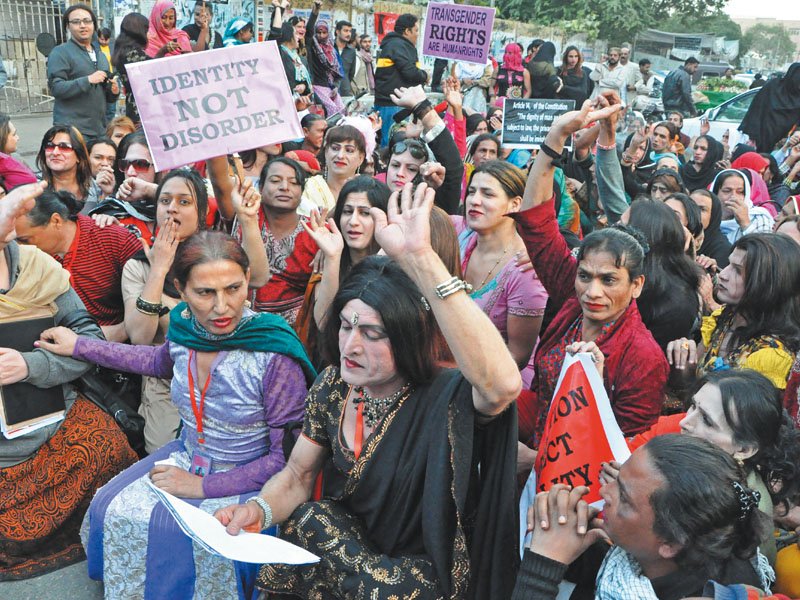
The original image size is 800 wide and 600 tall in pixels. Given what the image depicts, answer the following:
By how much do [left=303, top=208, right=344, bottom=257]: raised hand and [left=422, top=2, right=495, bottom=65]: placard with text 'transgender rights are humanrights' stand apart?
14.7 ft

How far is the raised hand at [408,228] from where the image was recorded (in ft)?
6.39

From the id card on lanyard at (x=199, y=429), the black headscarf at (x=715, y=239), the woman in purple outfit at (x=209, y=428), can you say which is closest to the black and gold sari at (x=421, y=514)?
the woman in purple outfit at (x=209, y=428)

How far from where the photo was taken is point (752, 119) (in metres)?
9.73

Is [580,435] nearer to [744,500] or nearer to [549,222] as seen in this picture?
[744,500]

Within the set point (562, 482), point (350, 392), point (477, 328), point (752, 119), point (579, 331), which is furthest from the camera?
point (752, 119)

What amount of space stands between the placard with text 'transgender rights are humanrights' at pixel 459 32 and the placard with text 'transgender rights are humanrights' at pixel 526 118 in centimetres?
134

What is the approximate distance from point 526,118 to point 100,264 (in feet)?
12.3

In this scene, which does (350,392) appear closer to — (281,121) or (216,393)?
(216,393)

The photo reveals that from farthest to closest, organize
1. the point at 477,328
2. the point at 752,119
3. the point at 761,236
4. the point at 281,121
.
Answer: the point at 752,119 → the point at 281,121 → the point at 761,236 → the point at 477,328

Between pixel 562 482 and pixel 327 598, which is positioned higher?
pixel 562 482

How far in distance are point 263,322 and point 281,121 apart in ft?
4.42

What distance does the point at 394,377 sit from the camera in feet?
7.70

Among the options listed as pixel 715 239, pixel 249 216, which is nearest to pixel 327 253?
pixel 249 216

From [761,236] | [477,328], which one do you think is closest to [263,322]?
[477,328]
